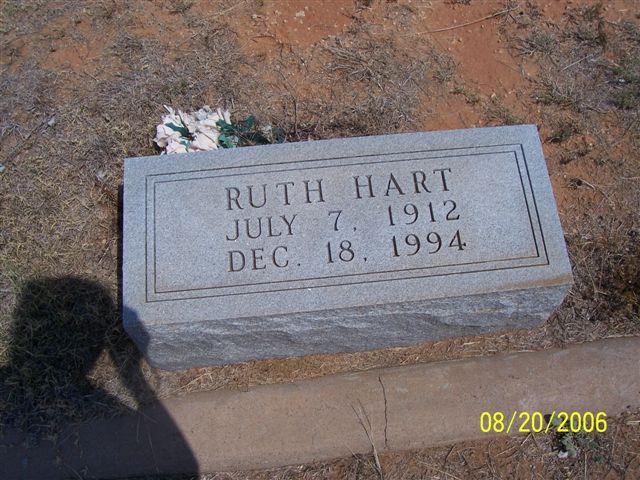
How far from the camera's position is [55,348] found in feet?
10.5

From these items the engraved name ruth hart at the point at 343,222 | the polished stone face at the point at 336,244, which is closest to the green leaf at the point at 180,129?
the polished stone face at the point at 336,244

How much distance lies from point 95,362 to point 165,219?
1.02m

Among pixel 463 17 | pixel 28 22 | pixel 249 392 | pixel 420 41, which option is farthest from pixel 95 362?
pixel 463 17

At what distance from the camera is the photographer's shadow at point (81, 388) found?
2967 mm

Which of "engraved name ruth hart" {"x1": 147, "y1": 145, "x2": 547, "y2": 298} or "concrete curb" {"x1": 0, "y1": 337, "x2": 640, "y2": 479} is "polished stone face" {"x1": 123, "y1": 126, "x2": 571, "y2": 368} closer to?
"engraved name ruth hart" {"x1": 147, "y1": 145, "x2": 547, "y2": 298}

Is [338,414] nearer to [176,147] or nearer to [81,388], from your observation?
[81,388]

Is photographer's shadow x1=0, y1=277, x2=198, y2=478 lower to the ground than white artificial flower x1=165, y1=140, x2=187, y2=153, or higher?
lower

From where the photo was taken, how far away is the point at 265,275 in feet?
8.84

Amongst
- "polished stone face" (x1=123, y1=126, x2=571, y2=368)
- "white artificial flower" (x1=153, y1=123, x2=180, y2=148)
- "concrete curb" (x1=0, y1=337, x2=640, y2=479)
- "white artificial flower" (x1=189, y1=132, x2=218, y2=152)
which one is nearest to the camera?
"polished stone face" (x1=123, y1=126, x2=571, y2=368)
